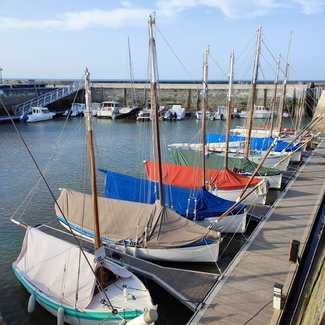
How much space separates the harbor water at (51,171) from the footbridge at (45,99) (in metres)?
6.09

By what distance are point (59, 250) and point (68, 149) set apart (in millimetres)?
30296

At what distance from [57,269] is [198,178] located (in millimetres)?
12299

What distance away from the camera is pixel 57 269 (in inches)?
490

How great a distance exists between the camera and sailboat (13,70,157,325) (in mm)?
11078

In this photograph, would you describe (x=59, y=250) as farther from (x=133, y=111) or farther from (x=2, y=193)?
(x=133, y=111)

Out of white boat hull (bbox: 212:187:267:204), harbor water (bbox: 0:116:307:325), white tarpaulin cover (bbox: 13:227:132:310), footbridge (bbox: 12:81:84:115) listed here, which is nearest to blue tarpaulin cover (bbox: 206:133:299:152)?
harbor water (bbox: 0:116:307:325)

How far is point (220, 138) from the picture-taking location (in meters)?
38.6

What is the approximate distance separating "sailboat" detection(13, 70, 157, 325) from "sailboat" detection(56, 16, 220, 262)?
2494 mm

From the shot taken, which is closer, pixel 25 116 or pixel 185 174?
pixel 185 174

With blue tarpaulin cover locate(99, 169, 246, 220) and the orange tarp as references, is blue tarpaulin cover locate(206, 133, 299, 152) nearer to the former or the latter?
the orange tarp

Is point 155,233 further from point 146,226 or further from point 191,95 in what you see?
point 191,95

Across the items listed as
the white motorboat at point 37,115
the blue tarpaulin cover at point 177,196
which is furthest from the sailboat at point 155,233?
the white motorboat at point 37,115

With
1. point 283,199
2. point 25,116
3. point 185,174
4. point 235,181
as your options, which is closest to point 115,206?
point 185,174

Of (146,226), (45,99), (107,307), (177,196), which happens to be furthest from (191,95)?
(107,307)
